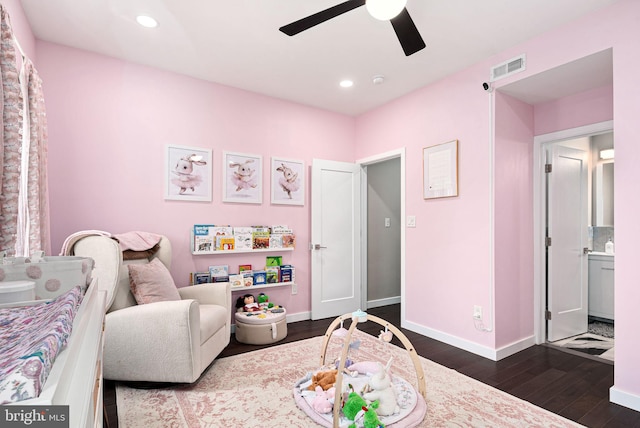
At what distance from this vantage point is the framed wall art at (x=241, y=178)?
11.7 ft

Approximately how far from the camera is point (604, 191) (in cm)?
Result: 430

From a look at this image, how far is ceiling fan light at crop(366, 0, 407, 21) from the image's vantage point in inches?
66.9

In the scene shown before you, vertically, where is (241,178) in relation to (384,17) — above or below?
below

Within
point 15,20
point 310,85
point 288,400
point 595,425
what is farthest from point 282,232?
point 595,425

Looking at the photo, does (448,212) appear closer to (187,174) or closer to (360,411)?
(360,411)

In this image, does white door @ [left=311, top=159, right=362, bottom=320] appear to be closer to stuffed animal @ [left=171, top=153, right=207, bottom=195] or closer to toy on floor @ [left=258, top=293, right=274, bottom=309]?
toy on floor @ [left=258, top=293, right=274, bottom=309]

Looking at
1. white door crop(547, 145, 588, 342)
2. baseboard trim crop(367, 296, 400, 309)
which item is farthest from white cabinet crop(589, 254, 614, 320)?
baseboard trim crop(367, 296, 400, 309)

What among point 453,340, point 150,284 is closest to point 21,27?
point 150,284

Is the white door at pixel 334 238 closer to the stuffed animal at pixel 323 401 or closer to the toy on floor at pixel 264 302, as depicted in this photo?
the toy on floor at pixel 264 302

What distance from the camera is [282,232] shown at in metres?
3.86

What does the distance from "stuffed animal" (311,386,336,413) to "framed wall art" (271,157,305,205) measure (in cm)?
225

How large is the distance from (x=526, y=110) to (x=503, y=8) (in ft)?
4.17

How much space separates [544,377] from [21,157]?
383 cm

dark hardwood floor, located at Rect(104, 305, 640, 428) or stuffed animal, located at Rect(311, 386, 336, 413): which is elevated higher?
stuffed animal, located at Rect(311, 386, 336, 413)
